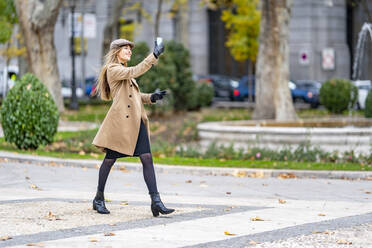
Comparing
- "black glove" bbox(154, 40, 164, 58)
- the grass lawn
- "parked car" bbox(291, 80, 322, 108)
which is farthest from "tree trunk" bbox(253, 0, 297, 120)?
"parked car" bbox(291, 80, 322, 108)

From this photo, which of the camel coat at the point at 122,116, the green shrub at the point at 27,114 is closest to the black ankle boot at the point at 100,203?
the camel coat at the point at 122,116

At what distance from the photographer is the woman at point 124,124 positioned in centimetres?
833

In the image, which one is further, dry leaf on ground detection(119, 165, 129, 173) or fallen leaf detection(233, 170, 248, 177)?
dry leaf on ground detection(119, 165, 129, 173)

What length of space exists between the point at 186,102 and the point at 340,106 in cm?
551

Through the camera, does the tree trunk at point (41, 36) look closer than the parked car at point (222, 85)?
Yes

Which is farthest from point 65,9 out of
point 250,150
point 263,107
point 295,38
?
point 250,150

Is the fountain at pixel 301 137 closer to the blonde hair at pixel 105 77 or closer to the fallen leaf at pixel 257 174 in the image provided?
the fallen leaf at pixel 257 174

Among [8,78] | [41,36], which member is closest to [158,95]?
[41,36]

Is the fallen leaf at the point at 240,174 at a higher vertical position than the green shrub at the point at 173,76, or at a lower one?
lower

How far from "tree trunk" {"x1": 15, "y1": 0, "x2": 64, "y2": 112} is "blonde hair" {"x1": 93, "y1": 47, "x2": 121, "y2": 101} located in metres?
18.2

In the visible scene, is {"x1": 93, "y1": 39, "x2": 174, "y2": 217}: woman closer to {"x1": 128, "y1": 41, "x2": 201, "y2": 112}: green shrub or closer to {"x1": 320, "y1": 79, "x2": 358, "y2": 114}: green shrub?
{"x1": 128, "y1": 41, "x2": 201, "y2": 112}: green shrub

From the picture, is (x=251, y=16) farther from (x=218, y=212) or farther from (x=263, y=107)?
(x=218, y=212)

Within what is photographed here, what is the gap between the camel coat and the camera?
833 cm

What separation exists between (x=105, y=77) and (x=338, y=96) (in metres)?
21.7
